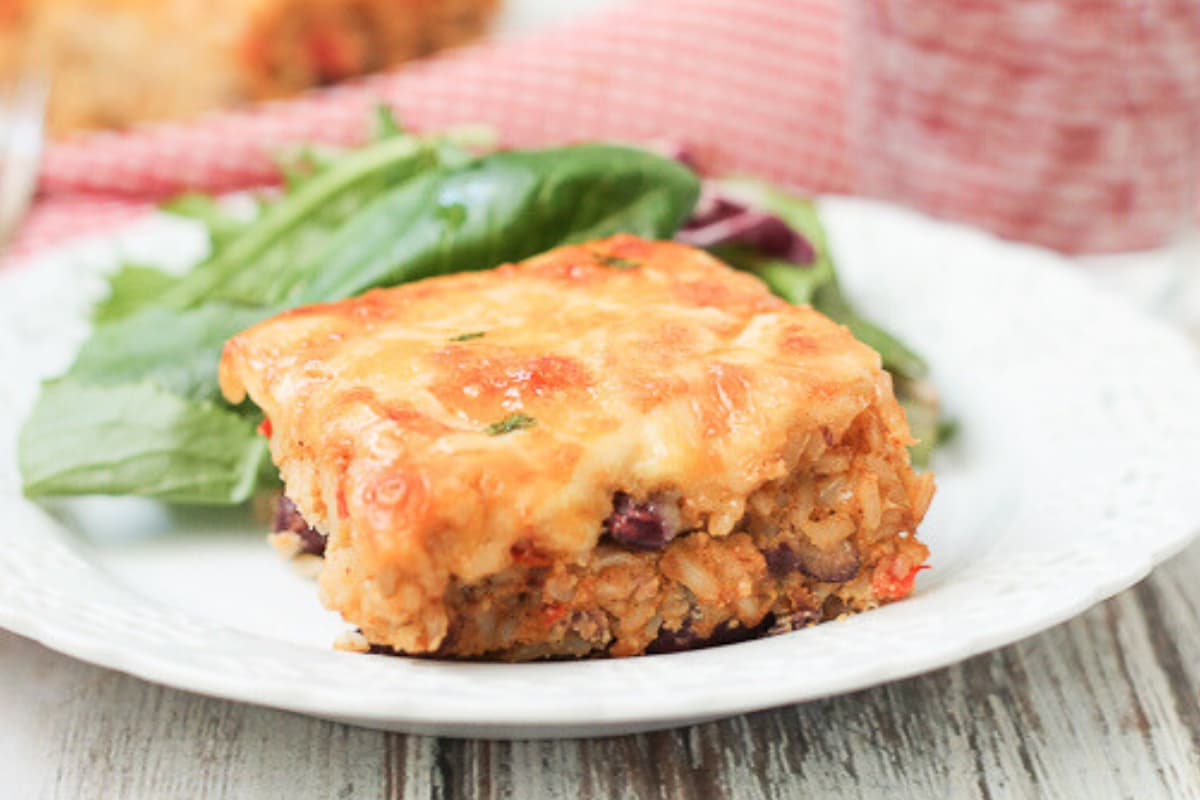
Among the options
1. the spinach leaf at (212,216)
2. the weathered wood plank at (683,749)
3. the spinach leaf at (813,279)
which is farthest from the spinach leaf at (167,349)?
the spinach leaf at (813,279)

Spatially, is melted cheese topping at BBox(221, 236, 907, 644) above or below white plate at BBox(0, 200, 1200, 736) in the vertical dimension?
above

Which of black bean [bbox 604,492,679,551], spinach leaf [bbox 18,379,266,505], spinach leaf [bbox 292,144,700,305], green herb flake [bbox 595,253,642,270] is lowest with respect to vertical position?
spinach leaf [bbox 18,379,266,505]

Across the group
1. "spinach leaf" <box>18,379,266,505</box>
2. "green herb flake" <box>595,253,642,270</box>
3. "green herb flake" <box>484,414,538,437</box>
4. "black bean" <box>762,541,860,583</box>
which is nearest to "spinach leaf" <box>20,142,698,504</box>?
"spinach leaf" <box>18,379,266,505</box>

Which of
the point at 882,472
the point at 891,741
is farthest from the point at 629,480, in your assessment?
the point at 891,741

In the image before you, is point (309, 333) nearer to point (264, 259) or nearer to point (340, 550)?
point (340, 550)

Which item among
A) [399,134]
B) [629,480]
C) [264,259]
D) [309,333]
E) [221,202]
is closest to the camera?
[629,480]

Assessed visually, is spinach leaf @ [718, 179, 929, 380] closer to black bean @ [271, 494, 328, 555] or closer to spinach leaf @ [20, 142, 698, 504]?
spinach leaf @ [20, 142, 698, 504]
